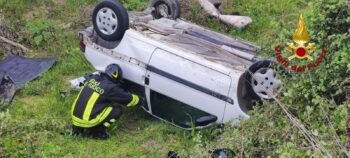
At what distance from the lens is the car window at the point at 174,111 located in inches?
264

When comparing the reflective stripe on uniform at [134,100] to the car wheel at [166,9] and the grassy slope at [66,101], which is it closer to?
the grassy slope at [66,101]

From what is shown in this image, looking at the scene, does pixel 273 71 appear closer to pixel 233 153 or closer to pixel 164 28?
pixel 233 153

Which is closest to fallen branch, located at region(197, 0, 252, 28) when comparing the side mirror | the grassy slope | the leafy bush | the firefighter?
the grassy slope

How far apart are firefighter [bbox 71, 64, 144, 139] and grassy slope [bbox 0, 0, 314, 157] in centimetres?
29

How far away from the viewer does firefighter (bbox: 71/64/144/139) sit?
6926mm

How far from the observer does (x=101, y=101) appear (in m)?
6.99

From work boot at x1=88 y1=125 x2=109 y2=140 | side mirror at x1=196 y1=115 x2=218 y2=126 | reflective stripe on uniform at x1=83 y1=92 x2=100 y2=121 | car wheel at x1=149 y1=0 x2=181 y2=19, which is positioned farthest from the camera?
car wheel at x1=149 y1=0 x2=181 y2=19

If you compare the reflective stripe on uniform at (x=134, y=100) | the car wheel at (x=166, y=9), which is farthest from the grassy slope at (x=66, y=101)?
the car wheel at (x=166, y=9)

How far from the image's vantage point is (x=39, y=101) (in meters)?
8.08

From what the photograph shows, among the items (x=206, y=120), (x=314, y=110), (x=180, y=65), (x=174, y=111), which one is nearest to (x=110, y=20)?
(x=180, y=65)

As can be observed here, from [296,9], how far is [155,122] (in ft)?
14.8

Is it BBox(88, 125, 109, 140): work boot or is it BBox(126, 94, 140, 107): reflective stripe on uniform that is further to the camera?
BBox(88, 125, 109, 140): work boot

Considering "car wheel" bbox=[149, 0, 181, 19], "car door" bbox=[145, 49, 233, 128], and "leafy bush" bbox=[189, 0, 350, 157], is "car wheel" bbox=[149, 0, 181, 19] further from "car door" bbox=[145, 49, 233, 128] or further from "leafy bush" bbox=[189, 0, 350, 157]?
"leafy bush" bbox=[189, 0, 350, 157]

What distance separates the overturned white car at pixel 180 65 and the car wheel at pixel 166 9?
0.95 feet
